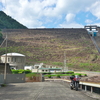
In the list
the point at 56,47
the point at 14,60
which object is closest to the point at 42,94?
the point at 14,60

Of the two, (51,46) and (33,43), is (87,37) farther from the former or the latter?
(33,43)

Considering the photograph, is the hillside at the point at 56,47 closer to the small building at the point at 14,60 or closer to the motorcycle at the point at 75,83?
the small building at the point at 14,60

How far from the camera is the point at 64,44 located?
10794cm

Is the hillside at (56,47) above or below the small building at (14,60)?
above

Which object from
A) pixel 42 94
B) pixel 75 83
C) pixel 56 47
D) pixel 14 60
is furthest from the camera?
pixel 56 47

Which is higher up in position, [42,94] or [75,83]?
[75,83]

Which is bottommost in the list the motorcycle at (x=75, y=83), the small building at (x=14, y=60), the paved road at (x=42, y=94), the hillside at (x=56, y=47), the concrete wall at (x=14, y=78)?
the concrete wall at (x=14, y=78)

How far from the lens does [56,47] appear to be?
4082 inches

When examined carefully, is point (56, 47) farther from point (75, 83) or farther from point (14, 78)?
point (75, 83)

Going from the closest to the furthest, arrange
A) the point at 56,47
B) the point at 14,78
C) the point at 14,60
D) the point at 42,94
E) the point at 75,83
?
the point at 42,94 → the point at 75,83 → the point at 14,78 → the point at 14,60 → the point at 56,47

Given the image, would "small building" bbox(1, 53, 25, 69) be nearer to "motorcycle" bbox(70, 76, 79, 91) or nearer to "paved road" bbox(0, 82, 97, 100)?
"paved road" bbox(0, 82, 97, 100)

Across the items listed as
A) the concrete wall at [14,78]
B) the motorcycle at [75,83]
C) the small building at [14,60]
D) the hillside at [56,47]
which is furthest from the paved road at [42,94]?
the hillside at [56,47]

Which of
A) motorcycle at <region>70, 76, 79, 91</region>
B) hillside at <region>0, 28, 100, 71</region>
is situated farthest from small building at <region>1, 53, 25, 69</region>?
motorcycle at <region>70, 76, 79, 91</region>

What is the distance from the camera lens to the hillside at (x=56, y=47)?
81131mm
